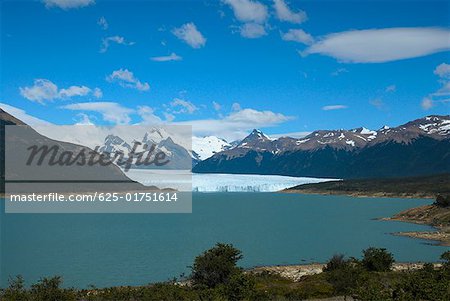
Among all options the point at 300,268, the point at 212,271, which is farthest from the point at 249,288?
the point at 300,268

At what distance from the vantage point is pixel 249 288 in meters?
26.6

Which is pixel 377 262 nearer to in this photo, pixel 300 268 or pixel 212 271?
pixel 300 268

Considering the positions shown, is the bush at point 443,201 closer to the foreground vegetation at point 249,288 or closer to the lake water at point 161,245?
the lake water at point 161,245

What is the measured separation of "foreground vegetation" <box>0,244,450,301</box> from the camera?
2438cm

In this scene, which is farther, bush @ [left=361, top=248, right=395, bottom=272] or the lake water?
the lake water

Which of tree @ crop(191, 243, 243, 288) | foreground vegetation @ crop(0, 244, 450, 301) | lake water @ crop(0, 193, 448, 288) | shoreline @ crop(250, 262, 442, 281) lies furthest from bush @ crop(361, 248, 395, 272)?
tree @ crop(191, 243, 243, 288)

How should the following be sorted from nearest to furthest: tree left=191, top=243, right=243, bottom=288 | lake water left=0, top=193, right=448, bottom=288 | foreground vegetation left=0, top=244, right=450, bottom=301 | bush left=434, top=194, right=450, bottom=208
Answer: foreground vegetation left=0, top=244, right=450, bottom=301, tree left=191, top=243, right=243, bottom=288, lake water left=0, top=193, right=448, bottom=288, bush left=434, top=194, right=450, bottom=208

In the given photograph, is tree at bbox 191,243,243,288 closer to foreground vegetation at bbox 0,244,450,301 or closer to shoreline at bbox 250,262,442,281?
foreground vegetation at bbox 0,244,450,301

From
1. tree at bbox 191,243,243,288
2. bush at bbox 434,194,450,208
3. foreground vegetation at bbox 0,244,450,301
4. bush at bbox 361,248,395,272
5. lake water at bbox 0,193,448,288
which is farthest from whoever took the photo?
bush at bbox 434,194,450,208

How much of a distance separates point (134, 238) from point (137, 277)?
3009cm

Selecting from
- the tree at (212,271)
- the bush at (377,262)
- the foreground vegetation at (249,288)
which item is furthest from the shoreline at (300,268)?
the tree at (212,271)

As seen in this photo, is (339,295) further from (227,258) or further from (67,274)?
(67,274)

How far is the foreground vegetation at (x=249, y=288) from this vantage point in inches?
960

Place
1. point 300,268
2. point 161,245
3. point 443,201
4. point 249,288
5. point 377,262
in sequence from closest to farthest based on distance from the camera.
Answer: point 249,288, point 377,262, point 300,268, point 161,245, point 443,201
